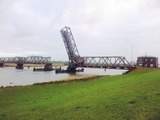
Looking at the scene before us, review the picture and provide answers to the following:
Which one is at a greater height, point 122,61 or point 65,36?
point 65,36

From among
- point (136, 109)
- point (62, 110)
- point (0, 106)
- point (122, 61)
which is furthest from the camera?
point (122, 61)

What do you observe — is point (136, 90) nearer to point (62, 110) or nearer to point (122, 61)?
point (62, 110)

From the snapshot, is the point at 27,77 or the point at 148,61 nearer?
the point at 27,77

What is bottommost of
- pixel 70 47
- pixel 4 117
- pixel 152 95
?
pixel 4 117

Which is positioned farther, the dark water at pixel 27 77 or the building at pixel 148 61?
the building at pixel 148 61

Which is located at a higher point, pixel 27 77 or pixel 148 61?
pixel 148 61

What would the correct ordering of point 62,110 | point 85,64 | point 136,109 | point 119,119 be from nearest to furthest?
point 119,119 → point 136,109 → point 62,110 → point 85,64

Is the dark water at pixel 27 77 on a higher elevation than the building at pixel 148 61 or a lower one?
lower

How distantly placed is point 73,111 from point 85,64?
338 ft

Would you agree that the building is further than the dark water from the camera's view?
Yes

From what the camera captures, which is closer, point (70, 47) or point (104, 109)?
point (104, 109)

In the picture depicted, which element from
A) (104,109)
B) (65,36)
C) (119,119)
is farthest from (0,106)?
(65,36)

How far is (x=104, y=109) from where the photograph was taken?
17.8 metres

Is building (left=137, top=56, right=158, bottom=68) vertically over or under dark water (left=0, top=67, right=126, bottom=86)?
over
